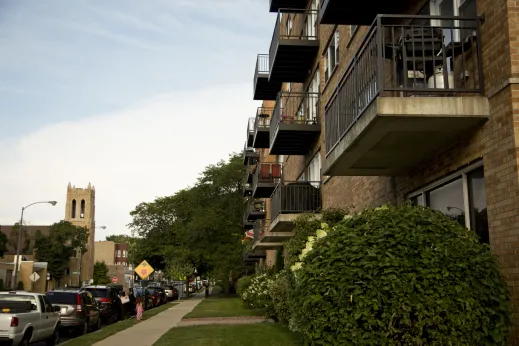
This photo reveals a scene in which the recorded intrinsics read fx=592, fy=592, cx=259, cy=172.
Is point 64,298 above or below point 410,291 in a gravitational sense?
below

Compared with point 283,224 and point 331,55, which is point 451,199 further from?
point 283,224

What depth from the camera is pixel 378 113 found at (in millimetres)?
7309

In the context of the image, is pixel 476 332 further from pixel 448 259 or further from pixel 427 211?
pixel 427 211

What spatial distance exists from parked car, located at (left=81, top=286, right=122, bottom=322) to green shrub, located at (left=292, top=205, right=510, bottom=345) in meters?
19.6

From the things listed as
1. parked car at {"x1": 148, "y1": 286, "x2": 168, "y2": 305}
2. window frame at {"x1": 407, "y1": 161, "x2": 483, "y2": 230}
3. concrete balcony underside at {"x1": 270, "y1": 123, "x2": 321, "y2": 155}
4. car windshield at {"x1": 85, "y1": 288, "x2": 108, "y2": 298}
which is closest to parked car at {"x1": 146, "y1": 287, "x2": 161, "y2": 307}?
parked car at {"x1": 148, "y1": 286, "x2": 168, "y2": 305}

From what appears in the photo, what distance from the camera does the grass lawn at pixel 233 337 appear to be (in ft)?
43.4

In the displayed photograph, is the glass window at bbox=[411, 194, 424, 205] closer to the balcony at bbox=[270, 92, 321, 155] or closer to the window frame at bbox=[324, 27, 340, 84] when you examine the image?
the window frame at bbox=[324, 27, 340, 84]

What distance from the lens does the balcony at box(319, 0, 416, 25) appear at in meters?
11.0

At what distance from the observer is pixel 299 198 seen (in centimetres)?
1941

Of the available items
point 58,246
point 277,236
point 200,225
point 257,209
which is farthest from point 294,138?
point 58,246

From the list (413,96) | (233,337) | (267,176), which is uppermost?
(267,176)

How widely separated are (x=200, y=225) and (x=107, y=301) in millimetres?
30934

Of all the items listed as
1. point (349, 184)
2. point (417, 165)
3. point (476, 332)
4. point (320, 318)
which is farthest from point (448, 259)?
point (349, 184)

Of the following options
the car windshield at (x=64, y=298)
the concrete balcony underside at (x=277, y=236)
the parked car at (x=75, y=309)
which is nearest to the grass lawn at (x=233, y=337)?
the parked car at (x=75, y=309)
